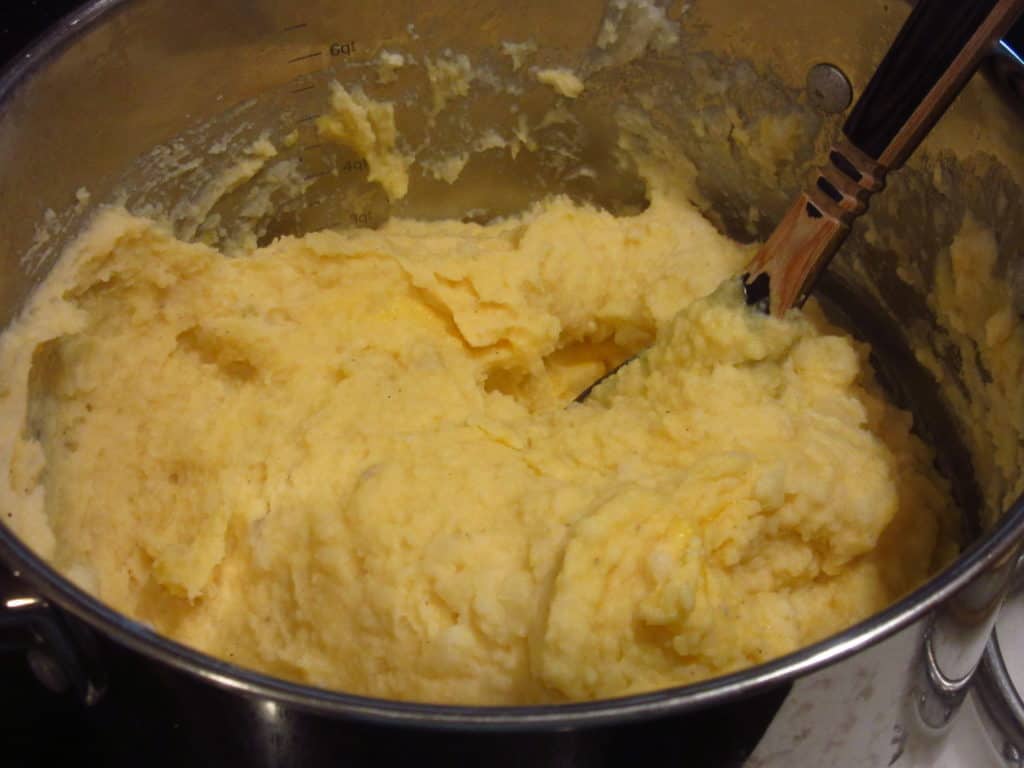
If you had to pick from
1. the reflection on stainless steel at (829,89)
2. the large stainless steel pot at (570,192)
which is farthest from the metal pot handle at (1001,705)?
the reflection on stainless steel at (829,89)

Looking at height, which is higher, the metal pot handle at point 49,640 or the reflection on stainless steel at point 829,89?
the metal pot handle at point 49,640

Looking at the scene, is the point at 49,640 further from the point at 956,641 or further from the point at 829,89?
the point at 829,89

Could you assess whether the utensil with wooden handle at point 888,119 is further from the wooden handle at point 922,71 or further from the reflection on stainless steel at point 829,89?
the reflection on stainless steel at point 829,89

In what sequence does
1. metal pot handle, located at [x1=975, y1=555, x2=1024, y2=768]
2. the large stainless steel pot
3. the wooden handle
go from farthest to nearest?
metal pot handle, located at [x1=975, y1=555, x2=1024, y2=768]
the wooden handle
the large stainless steel pot

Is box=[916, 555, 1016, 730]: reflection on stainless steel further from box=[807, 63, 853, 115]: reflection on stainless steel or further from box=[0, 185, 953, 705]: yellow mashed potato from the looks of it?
box=[807, 63, 853, 115]: reflection on stainless steel

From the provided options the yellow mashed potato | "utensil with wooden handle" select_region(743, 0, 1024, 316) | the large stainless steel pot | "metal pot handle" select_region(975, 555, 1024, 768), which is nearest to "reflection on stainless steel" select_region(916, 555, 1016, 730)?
the large stainless steel pot

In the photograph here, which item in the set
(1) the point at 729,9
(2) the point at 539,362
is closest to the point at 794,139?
(1) the point at 729,9

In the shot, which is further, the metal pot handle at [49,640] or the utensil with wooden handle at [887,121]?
the utensil with wooden handle at [887,121]
